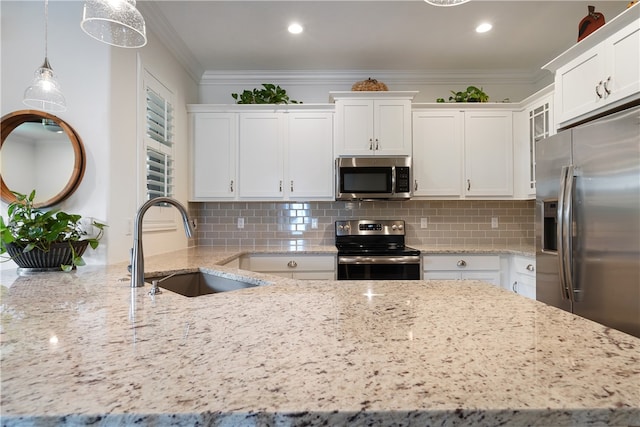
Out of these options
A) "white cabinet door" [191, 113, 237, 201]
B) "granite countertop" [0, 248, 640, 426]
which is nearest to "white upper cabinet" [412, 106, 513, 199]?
"white cabinet door" [191, 113, 237, 201]

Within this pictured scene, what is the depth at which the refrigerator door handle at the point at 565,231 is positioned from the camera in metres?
1.81

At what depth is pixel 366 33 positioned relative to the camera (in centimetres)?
267

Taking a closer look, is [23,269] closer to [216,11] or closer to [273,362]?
[273,362]

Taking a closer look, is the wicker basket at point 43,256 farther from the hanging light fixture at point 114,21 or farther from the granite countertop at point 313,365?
the hanging light fixture at point 114,21

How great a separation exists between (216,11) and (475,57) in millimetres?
2306

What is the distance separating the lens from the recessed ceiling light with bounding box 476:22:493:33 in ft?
8.36

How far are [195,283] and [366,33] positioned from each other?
2278 millimetres

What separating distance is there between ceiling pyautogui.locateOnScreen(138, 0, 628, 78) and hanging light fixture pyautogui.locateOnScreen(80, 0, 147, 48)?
111 centimetres

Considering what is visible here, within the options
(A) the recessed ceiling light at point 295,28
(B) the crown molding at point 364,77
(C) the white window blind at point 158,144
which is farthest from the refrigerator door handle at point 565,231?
(C) the white window blind at point 158,144

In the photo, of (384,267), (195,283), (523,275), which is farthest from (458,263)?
(195,283)

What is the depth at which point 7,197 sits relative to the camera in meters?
1.81

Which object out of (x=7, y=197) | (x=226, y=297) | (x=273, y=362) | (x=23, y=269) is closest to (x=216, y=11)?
(x=7, y=197)

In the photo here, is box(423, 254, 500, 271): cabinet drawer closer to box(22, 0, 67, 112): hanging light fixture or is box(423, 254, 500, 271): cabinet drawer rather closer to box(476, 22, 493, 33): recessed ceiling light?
box(476, 22, 493, 33): recessed ceiling light

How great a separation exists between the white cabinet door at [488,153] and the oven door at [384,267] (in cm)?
97
